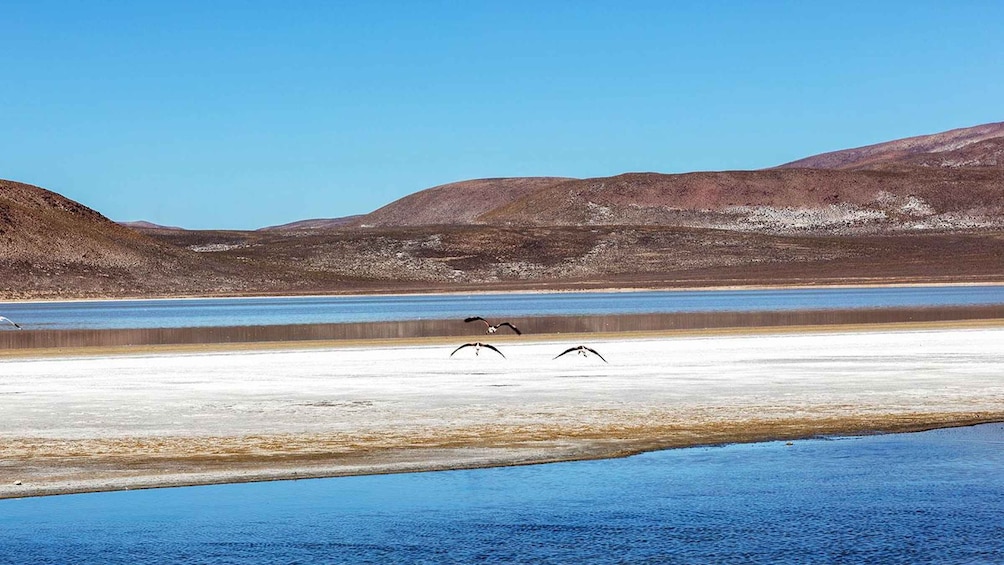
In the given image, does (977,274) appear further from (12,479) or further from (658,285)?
(12,479)

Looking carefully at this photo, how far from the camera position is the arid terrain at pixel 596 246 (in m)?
106

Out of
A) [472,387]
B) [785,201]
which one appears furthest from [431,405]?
[785,201]

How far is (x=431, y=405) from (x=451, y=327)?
87.8 ft

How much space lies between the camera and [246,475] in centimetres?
1412

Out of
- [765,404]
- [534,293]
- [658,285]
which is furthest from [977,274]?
[765,404]

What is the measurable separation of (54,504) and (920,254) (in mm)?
117776

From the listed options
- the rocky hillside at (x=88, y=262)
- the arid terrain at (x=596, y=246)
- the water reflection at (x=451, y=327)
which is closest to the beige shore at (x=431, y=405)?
the water reflection at (x=451, y=327)

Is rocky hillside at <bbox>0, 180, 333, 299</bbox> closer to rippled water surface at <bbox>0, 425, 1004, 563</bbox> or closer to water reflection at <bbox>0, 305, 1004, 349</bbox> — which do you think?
water reflection at <bbox>0, 305, 1004, 349</bbox>

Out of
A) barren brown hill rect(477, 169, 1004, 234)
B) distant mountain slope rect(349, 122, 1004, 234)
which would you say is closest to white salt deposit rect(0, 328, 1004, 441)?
distant mountain slope rect(349, 122, 1004, 234)

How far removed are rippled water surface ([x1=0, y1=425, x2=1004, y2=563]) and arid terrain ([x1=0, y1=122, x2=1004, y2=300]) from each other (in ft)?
294

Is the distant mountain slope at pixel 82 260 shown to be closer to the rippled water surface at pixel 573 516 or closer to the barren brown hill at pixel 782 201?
the barren brown hill at pixel 782 201

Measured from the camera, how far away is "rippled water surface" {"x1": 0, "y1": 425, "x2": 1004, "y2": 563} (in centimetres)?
1080

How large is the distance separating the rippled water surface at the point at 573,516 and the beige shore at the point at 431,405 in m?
0.95

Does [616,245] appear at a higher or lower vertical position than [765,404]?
higher
